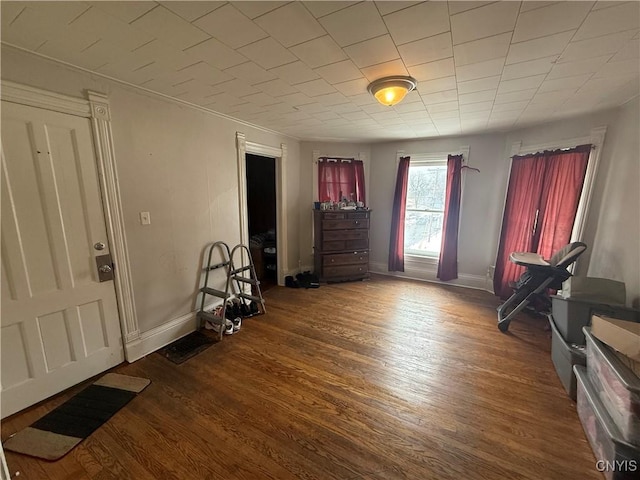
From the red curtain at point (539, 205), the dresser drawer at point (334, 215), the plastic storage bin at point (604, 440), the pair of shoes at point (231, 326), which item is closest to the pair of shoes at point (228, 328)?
the pair of shoes at point (231, 326)

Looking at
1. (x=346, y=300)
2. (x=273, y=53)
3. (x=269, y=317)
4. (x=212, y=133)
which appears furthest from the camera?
(x=346, y=300)

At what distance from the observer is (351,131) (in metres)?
3.70

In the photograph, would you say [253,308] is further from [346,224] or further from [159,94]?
[159,94]

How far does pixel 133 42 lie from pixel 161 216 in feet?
4.45

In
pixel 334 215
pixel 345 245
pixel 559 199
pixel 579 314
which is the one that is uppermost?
pixel 559 199

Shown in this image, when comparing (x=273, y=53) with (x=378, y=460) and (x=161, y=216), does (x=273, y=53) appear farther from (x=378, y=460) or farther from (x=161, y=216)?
(x=378, y=460)

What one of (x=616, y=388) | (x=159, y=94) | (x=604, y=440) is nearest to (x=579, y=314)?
(x=616, y=388)

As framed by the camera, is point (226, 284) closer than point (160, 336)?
No

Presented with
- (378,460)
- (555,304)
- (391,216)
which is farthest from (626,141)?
(378,460)

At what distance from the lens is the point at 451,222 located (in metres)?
4.09

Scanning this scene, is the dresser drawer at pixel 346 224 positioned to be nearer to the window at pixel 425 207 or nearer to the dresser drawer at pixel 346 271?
the dresser drawer at pixel 346 271

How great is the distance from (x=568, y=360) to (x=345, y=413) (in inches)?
67.9

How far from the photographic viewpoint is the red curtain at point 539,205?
Result: 291 centimetres

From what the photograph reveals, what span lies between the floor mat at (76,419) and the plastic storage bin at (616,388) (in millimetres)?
2981
